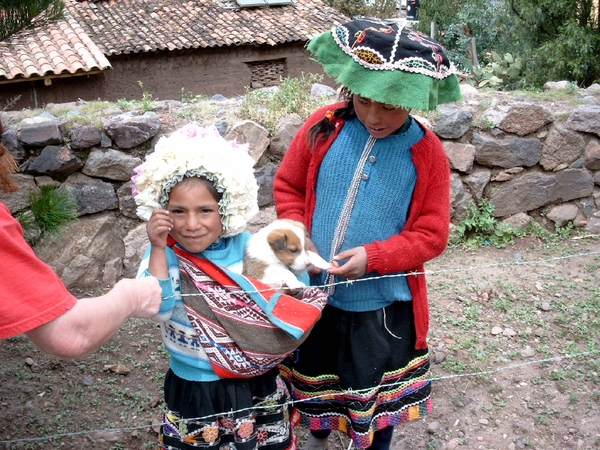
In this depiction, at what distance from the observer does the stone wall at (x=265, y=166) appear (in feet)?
12.5

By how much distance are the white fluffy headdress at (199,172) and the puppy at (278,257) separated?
0.10 m

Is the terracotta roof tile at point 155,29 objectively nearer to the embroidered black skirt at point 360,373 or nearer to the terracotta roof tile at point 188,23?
the terracotta roof tile at point 188,23

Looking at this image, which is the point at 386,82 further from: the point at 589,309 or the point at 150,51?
the point at 150,51

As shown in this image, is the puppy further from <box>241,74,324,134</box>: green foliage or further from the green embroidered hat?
<box>241,74,324,134</box>: green foliage

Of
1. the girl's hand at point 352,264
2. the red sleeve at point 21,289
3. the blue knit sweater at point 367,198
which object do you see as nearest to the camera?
the red sleeve at point 21,289

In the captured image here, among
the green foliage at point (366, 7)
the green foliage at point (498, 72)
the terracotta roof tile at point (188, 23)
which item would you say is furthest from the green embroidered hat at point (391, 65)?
the green foliage at point (366, 7)

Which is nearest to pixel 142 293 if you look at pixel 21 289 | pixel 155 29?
pixel 21 289

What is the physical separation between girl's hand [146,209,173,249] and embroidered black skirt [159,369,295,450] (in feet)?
1.58

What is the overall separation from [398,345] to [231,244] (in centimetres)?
75

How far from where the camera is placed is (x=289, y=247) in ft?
5.89

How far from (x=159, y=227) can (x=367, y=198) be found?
736 mm

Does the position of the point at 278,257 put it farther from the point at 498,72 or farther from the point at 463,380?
the point at 498,72

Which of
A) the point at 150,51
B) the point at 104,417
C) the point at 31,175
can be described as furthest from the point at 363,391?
the point at 150,51

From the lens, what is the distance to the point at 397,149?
194 cm
